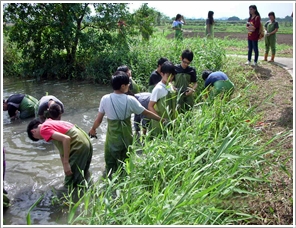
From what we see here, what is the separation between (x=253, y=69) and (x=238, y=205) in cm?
602

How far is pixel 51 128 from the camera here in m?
3.51

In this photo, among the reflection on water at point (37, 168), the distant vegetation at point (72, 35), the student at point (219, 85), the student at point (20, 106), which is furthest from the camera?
the distant vegetation at point (72, 35)

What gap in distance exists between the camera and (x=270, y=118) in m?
4.73

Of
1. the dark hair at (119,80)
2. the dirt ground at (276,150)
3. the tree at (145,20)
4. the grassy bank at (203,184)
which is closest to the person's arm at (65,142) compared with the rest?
the grassy bank at (203,184)

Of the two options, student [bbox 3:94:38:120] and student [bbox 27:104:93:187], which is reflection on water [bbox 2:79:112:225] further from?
student [bbox 27:104:93:187]

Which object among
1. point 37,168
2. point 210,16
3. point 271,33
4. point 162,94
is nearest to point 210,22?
point 210,16

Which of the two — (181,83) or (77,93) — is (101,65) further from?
(181,83)

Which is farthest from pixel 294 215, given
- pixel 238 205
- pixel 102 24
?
pixel 102 24

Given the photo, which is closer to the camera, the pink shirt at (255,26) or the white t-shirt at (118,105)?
the white t-shirt at (118,105)

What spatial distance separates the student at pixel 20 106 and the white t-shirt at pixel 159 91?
3767mm

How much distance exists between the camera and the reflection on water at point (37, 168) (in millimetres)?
3562

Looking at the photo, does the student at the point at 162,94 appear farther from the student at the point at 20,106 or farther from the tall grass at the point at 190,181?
the student at the point at 20,106

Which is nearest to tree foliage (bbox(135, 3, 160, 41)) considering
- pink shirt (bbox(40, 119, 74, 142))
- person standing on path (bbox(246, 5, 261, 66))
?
person standing on path (bbox(246, 5, 261, 66))

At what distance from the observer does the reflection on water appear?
3.56 metres
